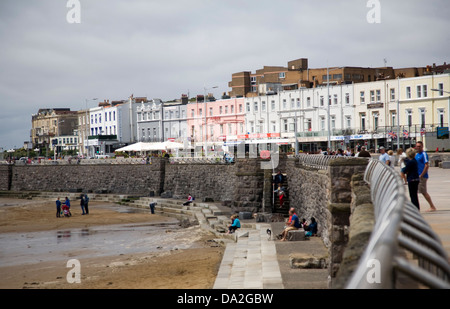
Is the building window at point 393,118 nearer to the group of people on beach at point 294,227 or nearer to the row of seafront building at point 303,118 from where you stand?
the row of seafront building at point 303,118

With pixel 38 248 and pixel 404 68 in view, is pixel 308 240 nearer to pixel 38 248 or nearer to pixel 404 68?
pixel 38 248

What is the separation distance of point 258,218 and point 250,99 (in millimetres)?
44813

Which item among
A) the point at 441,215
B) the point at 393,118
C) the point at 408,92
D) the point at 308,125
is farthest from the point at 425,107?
the point at 441,215

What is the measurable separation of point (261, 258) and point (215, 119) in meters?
59.7

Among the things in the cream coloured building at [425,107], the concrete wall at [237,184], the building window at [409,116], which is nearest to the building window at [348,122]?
the cream coloured building at [425,107]

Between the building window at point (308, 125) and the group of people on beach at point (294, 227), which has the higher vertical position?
the building window at point (308, 125)

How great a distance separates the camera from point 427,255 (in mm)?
3373

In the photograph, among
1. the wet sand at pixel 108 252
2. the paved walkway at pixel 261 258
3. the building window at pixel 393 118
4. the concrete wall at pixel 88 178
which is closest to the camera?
the paved walkway at pixel 261 258

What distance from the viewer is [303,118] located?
6494cm

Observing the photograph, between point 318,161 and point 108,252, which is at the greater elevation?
point 318,161

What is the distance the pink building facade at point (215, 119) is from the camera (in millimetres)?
72750

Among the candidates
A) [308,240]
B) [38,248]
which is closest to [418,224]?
[308,240]

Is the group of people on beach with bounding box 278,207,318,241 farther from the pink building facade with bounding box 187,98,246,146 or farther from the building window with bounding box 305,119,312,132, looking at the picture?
the pink building facade with bounding box 187,98,246,146

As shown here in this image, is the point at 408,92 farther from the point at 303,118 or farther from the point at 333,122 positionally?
the point at 303,118
